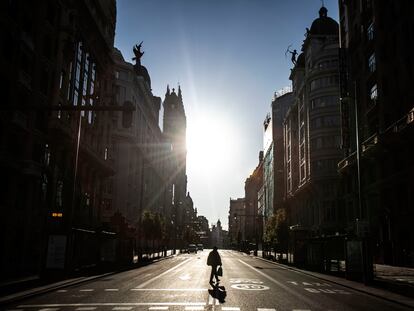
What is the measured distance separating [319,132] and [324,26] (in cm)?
2351

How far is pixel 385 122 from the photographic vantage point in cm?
4109

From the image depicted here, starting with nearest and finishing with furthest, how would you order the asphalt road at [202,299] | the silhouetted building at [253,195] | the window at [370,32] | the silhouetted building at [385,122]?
the asphalt road at [202,299] → the silhouetted building at [385,122] → the window at [370,32] → the silhouetted building at [253,195]

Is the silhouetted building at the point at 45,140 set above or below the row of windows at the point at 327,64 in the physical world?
below

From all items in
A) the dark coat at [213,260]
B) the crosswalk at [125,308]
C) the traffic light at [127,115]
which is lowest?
the crosswalk at [125,308]

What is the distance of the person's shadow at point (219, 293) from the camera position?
14.2 meters

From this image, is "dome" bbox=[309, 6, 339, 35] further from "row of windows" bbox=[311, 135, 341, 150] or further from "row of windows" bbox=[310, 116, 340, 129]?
"row of windows" bbox=[311, 135, 341, 150]

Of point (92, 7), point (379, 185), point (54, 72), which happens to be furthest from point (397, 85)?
point (92, 7)

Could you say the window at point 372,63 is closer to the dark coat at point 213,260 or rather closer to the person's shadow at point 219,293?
the dark coat at point 213,260

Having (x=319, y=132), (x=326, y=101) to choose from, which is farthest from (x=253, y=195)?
(x=326, y=101)

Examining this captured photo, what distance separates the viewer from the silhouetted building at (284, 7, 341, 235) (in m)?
64.0

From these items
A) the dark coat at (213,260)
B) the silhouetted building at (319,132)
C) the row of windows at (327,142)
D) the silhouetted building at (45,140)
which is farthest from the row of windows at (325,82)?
the dark coat at (213,260)

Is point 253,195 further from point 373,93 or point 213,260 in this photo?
point 213,260

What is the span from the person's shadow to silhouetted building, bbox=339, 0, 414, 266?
17.3 meters

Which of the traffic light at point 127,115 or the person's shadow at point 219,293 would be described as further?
the person's shadow at point 219,293
